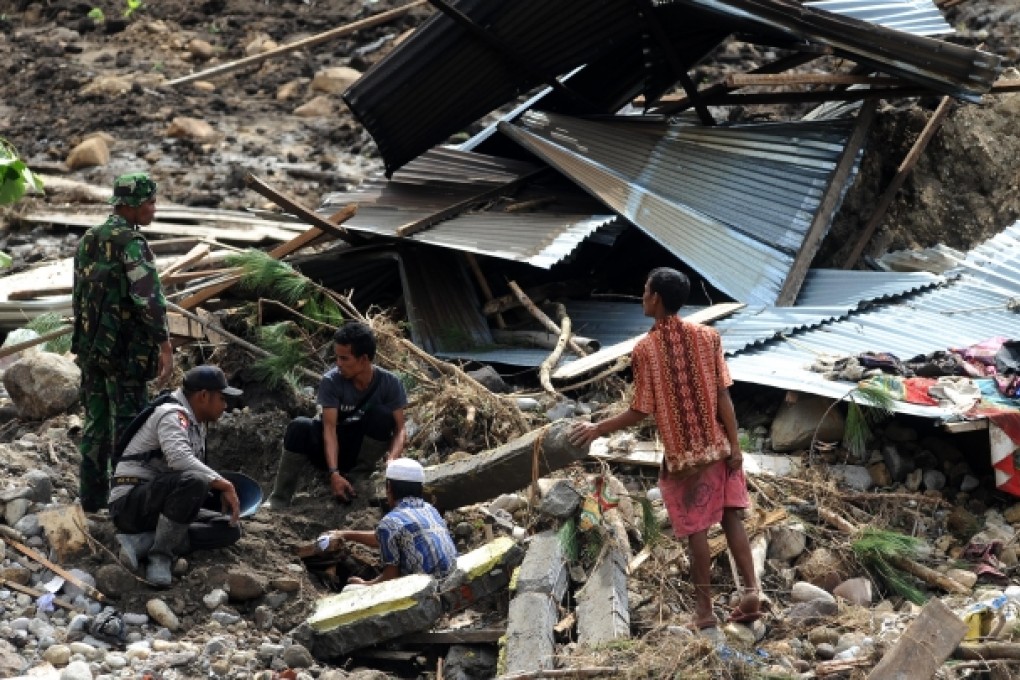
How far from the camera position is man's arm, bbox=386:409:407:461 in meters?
7.05

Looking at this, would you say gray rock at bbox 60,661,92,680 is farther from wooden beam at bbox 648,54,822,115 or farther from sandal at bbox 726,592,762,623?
wooden beam at bbox 648,54,822,115

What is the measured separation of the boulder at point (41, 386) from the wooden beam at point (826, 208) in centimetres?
412

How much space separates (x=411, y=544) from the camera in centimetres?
615

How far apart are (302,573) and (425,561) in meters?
0.66

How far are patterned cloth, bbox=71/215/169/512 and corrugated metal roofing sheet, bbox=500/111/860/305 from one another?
354 cm

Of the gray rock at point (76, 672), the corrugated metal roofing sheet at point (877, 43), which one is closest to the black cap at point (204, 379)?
the gray rock at point (76, 672)

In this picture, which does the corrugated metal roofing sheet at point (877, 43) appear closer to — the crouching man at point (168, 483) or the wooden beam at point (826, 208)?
the wooden beam at point (826, 208)

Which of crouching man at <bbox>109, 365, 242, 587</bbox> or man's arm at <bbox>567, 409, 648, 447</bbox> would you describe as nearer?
man's arm at <bbox>567, 409, 648, 447</bbox>

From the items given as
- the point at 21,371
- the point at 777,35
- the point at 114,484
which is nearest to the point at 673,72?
the point at 777,35

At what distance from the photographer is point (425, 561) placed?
6156 mm

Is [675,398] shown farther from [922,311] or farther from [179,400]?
[922,311]

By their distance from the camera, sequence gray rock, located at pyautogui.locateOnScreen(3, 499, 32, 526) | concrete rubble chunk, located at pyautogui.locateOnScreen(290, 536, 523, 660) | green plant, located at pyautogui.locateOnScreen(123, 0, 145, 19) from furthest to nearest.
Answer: green plant, located at pyautogui.locateOnScreen(123, 0, 145, 19), gray rock, located at pyautogui.locateOnScreen(3, 499, 32, 526), concrete rubble chunk, located at pyautogui.locateOnScreen(290, 536, 523, 660)

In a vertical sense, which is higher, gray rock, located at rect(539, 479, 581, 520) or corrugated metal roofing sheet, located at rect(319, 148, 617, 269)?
corrugated metal roofing sheet, located at rect(319, 148, 617, 269)

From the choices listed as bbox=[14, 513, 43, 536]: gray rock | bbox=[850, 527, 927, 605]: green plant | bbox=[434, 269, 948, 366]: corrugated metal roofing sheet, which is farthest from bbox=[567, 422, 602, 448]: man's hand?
bbox=[434, 269, 948, 366]: corrugated metal roofing sheet
